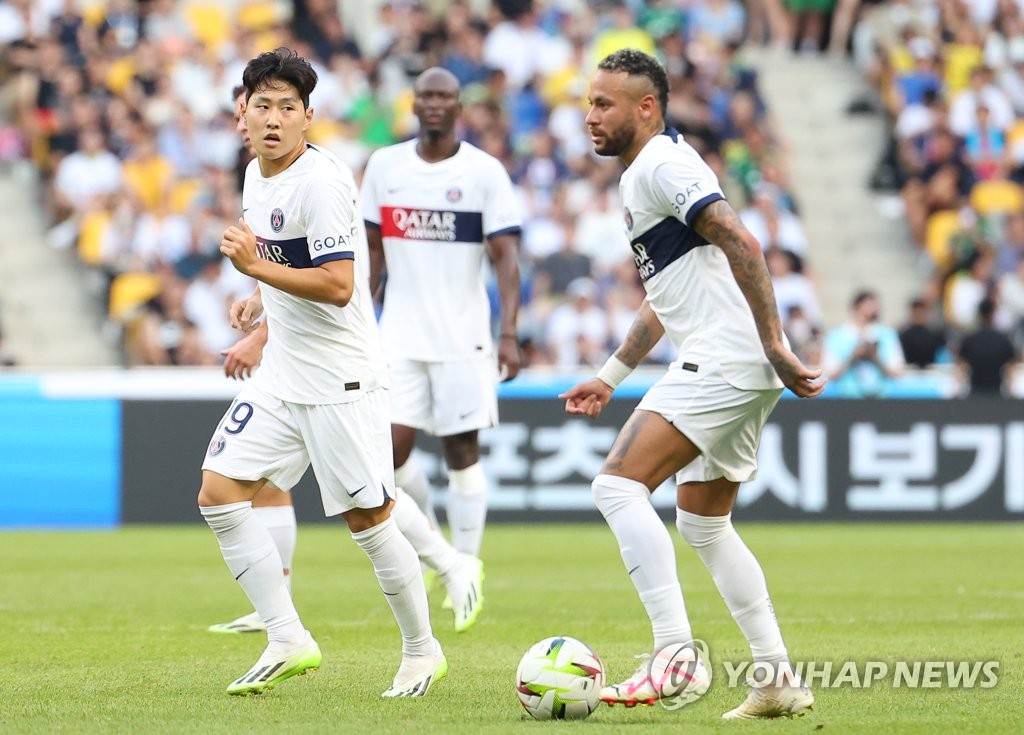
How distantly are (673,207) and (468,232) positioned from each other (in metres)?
4.23

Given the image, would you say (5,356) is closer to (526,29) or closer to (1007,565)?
(526,29)

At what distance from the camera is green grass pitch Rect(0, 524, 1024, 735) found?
6.39m

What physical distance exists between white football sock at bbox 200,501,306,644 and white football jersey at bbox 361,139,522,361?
362 centimetres

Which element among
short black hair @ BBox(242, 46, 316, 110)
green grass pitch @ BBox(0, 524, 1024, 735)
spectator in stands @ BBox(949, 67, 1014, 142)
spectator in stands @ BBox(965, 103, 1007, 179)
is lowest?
green grass pitch @ BBox(0, 524, 1024, 735)


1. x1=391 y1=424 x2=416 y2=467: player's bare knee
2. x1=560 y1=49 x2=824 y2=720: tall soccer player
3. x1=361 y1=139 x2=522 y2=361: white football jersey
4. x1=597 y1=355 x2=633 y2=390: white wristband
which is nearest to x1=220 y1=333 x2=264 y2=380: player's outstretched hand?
x1=597 y1=355 x2=633 y2=390: white wristband

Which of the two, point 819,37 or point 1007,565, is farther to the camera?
point 819,37

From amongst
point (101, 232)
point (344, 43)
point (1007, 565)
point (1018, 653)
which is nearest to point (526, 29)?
point (344, 43)

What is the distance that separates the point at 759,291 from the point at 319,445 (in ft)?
6.09

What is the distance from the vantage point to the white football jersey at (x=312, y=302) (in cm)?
677

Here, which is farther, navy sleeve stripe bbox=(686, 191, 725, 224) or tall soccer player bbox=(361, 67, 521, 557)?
tall soccer player bbox=(361, 67, 521, 557)

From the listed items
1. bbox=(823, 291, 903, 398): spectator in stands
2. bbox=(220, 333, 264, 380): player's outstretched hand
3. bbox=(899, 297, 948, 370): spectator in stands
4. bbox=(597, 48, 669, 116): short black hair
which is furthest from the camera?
bbox=(899, 297, 948, 370): spectator in stands

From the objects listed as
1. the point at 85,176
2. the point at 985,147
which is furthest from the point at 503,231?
the point at 985,147

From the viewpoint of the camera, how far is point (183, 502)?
16625mm

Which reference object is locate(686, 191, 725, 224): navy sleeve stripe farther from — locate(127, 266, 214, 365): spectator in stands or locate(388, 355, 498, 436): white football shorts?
locate(127, 266, 214, 365): spectator in stands
